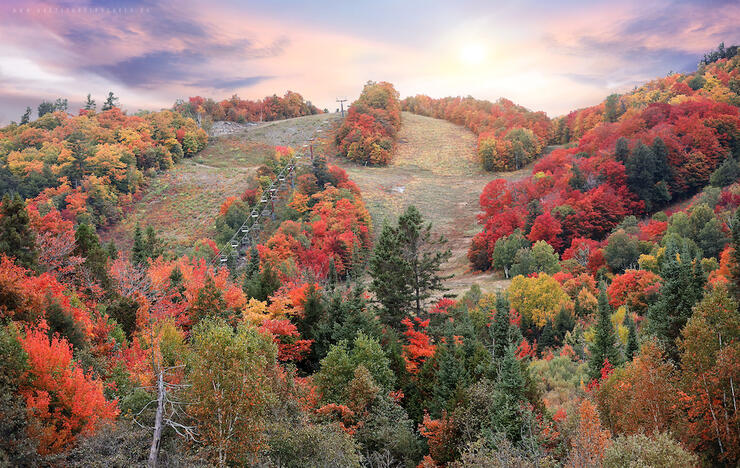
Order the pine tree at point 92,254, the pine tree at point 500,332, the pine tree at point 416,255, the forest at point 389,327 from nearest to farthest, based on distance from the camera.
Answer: the forest at point 389,327 → the pine tree at point 500,332 → the pine tree at point 92,254 → the pine tree at point 416,255

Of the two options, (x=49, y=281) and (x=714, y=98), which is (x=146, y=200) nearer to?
(x=49, y=281)

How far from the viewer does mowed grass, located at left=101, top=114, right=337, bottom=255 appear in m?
86.6

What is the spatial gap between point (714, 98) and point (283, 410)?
346 feet

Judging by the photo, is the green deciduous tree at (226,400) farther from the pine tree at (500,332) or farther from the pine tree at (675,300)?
the pine tree at (675,300)

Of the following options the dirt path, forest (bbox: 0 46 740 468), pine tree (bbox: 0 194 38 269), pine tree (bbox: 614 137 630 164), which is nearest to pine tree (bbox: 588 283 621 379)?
forest (bbox: 0 46 740 468)

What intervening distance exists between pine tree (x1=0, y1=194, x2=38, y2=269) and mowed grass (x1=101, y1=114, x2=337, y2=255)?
44931 mm

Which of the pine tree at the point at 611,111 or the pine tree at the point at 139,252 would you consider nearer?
the pine tree at the point at 139,252

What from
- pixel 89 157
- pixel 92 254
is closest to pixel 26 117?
pixel 89 157

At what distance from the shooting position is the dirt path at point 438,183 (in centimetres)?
8325

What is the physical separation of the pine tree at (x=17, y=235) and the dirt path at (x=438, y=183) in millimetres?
45176

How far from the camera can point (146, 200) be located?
98188mm

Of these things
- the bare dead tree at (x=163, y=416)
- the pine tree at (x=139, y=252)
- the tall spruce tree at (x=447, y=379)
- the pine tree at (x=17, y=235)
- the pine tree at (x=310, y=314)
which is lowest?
the tall spruce tree at (x=447, y=379)

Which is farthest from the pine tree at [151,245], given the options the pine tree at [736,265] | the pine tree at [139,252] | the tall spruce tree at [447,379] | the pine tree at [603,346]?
the pine tree at [736,265]

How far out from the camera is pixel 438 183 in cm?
11419
